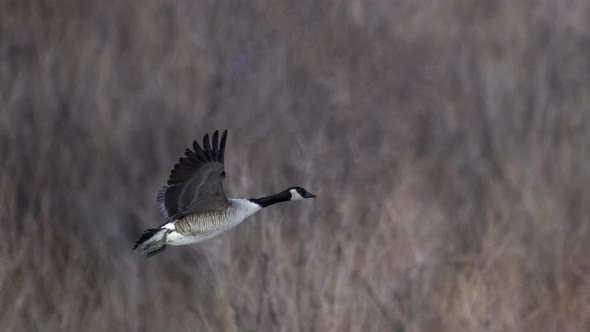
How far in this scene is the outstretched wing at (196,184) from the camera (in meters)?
5.14

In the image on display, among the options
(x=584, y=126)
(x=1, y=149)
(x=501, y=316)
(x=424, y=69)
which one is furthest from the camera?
(x=424, y=69)

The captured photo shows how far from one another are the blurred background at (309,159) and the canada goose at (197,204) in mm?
784

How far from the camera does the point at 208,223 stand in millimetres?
5215

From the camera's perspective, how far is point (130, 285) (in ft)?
24.0

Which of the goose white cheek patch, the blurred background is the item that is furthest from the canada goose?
the blurred background

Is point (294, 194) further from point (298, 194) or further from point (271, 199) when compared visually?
point (271, 199)

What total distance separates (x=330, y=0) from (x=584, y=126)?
3.23m

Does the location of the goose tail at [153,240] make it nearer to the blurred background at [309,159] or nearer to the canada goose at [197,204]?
the canada goose at [197,204]

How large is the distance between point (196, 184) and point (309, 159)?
1.32 metres

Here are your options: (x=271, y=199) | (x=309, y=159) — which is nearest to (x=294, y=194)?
(x=271, y=199)

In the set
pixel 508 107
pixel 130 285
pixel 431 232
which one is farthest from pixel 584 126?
pixel 130 285

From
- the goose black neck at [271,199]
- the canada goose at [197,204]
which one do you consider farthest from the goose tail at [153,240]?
the goose black neck at [271,199]

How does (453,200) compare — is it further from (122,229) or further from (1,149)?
(1,149)

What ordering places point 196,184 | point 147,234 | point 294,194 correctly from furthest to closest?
point 294,194 → point 147,234 → point 196,184
